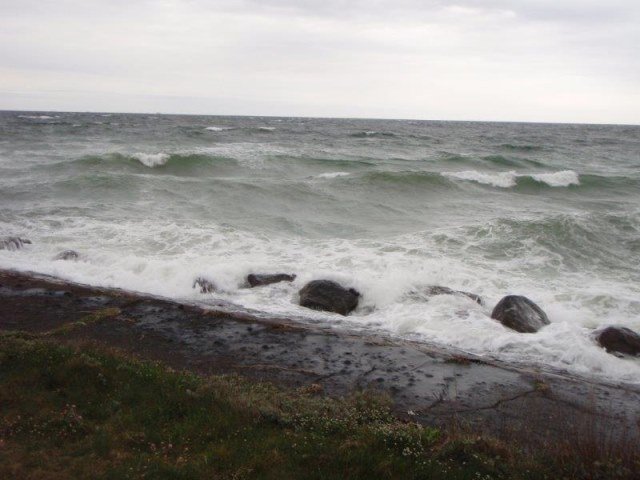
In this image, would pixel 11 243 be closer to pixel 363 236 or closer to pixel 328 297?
pixel 328 297

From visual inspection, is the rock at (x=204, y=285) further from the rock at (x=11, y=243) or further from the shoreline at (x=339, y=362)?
the rock at (x=11, y=243)

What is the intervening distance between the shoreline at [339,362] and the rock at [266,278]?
2.39 metres

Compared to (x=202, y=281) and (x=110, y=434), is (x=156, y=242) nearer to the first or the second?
(x=202, y=281)

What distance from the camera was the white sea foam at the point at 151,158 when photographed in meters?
34.3

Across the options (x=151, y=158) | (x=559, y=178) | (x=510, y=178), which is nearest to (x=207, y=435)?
(x=151, y=158)

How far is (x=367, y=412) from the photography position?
6.51 metres

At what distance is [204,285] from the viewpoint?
12812 millimetres

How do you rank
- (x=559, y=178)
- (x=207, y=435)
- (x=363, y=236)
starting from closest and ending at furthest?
1. (x=207, y=435)
2. (x=363, y=236)
3. (x=559, y=178)

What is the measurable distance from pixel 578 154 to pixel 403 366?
52001mm

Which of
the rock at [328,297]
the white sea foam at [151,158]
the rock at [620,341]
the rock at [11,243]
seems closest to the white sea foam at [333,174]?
the white sea foam at [151,158]

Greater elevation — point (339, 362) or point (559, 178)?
point (559, 178)

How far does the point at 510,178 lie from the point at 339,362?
1133 inches

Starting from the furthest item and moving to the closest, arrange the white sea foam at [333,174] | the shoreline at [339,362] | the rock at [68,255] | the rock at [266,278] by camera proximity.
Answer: the white sea foam at [333,174] < the rock at [68,255] < the rock at [266,278] < the shoreline at [339,362]

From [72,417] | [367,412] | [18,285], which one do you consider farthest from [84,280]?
[367,412]
